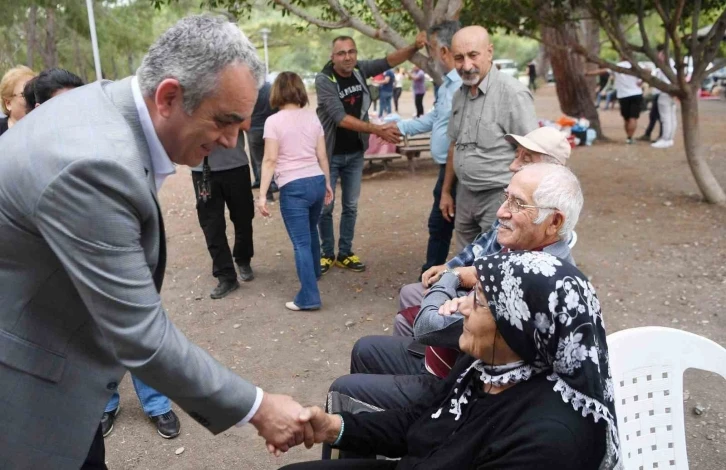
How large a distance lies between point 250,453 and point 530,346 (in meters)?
1.96

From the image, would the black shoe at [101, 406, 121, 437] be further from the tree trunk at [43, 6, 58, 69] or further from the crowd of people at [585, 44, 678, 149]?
the tree trunk at [43, 6, 58, 69]

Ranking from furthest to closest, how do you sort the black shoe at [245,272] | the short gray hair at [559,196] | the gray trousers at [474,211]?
1. the black shoe at [245,272]
2. the gray trousers at [474,211]
3. the short gray hair at [559,196]

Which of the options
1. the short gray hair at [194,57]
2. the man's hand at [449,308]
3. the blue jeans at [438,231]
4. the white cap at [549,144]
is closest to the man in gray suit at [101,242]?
the short gray hair at [194,57]

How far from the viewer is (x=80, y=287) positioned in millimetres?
1501

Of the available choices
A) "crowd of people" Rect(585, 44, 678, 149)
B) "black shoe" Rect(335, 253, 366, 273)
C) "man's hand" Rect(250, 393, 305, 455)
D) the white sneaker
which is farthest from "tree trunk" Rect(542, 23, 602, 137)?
"man's hand" Rect(250, 393, 305, 455)

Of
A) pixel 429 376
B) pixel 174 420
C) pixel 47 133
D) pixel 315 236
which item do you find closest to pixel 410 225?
pixel 315 236

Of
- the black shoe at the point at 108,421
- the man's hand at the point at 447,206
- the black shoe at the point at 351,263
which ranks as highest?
the man's hand at the point at 447,206

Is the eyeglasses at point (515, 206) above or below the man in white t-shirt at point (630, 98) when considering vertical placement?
above

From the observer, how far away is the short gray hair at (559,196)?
257 centimetres

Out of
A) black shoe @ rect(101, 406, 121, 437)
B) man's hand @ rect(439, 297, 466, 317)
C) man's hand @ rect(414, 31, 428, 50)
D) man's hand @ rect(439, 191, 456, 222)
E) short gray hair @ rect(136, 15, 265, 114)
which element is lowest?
black shoe @ rect(101, 406, 121, 437)

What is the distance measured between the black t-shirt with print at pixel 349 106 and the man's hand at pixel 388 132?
0.32m

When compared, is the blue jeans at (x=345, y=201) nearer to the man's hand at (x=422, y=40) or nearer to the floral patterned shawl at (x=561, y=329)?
the man's hand at (x=422, y=40)

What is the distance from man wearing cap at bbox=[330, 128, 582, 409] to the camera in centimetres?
245

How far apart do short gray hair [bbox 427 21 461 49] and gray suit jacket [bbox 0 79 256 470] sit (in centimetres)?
397
